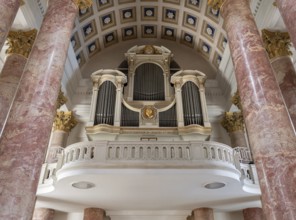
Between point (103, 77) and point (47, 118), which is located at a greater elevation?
point (103, 77)

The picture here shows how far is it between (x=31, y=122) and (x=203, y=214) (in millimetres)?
8290

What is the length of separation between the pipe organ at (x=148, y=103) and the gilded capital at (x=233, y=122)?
1.70 m

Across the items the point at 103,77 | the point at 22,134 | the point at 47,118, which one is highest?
the point at 103,77

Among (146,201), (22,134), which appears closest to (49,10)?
(22,134)

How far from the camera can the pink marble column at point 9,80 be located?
6.56 meters

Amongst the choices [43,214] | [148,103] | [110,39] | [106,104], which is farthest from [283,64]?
[43,214]

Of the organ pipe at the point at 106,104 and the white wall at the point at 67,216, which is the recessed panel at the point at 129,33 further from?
the white wall at the point at 67,216

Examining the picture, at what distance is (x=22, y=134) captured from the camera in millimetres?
4258

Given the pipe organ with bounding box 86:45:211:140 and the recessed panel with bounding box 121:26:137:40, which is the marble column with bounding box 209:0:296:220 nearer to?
the pipe organ with bounding box 86:45:211:140

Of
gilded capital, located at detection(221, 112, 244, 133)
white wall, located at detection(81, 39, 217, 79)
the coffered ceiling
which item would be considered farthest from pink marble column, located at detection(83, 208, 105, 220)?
the coffered ceiling

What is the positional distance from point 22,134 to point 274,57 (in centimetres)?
728

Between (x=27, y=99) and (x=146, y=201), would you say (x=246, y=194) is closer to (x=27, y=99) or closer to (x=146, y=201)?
(x=146, y=201)

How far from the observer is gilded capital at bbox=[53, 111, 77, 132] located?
12273mm

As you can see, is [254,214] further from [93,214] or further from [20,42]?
[20,42]
